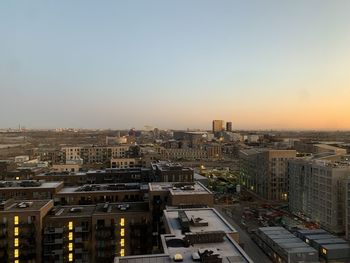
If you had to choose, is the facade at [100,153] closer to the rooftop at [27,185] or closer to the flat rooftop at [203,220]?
the rooftop at [27,185]

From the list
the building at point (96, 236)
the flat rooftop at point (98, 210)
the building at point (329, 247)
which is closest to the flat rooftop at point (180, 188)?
the flat rooftop at point (98, 210)

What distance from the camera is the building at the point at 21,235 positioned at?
3206cm

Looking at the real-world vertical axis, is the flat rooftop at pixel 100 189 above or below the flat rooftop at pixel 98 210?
above

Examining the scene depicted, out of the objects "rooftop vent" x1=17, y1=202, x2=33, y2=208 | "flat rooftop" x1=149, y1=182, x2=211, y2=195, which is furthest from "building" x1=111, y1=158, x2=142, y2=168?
"rooftop vent" x1=17, y1=202, x2=33, y2=208

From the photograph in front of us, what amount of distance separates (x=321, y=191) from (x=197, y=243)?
3355 cm

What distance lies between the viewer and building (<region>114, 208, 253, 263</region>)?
18125 mm

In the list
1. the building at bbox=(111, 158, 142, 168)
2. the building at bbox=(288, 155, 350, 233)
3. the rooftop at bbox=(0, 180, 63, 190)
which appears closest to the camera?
the rooftop at bbox=(0, 180, 63, 190)

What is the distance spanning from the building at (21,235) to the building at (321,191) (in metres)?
38.1

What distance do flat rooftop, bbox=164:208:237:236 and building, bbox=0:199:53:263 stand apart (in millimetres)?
14188

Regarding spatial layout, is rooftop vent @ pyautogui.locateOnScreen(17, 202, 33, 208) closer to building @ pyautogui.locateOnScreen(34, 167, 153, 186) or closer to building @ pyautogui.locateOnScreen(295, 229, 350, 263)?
building @ pyautogui.locateOnScreen(34, 167, 153, 186)

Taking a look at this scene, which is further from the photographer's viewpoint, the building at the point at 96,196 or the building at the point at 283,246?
the building at the point at 96,196

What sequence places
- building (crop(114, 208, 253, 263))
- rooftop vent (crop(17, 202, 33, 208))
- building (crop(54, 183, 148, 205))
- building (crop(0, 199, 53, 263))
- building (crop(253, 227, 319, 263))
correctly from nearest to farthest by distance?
building (crop(114, 208, 253, 263)) < building (crop(0, 199, 53, 263)) < building (crop(253, 227, 319, 263)) < rooftop vent (crop(17, 202, 33, 208)) < building (crop(54, 183, 148, 205))

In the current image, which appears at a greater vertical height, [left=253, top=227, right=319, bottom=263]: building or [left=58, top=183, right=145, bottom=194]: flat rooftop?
[left=58, top=183, right=145, bottom=194]: flat rooftop

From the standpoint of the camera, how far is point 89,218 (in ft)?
110
